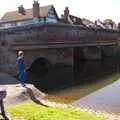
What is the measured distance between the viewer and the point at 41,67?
39.5m

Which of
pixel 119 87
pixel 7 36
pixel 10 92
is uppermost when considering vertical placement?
pixel 7 36

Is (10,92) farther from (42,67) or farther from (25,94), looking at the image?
(42,67)

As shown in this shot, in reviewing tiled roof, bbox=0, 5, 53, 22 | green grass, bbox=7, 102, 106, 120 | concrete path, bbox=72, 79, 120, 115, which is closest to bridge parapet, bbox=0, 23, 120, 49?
concrete path, bbox=72, 79, 120, 115

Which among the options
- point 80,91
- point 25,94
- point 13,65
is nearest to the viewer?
point 25,94

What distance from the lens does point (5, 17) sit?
70.6 meters

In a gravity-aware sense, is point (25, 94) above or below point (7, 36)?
below

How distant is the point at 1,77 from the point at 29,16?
130 feet

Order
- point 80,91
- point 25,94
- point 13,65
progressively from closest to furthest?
1. point 25,94
2. point 80,91
3. point 13,65

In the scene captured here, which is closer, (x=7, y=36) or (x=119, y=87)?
(x=119, y=87)

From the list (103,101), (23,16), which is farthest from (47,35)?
(23,16)

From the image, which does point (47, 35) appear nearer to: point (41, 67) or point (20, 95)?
point (41, 67)

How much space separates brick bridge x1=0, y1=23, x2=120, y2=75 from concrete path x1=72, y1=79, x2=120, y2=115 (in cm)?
971

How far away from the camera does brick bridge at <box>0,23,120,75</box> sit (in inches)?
1210

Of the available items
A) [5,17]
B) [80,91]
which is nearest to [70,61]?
[80,91]
